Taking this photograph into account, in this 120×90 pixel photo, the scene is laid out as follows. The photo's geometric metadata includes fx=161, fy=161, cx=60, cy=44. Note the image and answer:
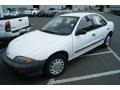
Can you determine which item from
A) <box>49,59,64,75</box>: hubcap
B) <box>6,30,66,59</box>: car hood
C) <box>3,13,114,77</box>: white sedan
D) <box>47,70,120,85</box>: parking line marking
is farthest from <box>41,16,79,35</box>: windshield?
<box>47,70,120,85</box>: parking line marking

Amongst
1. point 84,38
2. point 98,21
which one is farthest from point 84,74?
point 98,21

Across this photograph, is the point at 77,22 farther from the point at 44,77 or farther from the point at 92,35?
the point at 44,77

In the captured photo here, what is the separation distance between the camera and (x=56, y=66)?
162 inches

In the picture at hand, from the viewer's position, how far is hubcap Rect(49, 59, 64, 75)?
4.05 meters

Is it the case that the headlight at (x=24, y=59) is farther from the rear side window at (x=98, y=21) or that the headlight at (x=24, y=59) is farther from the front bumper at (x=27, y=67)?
the rear side window at (x=98, y=21)

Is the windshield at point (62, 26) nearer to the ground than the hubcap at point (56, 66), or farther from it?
farther from it

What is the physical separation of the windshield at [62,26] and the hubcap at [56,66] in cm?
88

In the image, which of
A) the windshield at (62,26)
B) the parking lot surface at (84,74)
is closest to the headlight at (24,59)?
the parking lot surface at (84,74)

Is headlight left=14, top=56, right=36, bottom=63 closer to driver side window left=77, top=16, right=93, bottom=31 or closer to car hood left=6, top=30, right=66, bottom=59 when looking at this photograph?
car hood left=6, top=30, right=66, bottom=59

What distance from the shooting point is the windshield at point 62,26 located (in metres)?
4.67

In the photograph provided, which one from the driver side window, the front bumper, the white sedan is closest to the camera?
the front bumper

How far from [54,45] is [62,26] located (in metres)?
1.13

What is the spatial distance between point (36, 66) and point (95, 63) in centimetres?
216

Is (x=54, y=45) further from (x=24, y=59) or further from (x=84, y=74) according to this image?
(x=84, y=74)
